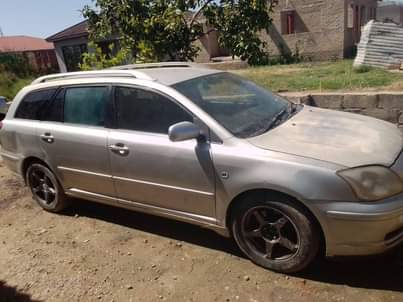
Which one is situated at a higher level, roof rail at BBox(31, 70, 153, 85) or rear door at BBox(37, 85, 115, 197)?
roof rail at BBox(31, 70, 153, 85)

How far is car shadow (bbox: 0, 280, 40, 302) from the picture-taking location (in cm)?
300

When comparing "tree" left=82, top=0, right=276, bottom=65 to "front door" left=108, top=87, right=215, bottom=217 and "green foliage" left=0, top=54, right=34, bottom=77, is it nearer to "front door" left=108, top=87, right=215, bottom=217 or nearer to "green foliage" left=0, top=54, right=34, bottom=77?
"front door" left=108, top=87, right=215, bottom=217

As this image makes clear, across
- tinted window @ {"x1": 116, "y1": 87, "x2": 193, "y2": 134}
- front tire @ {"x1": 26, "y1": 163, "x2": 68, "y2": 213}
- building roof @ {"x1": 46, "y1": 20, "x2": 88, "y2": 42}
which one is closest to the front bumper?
tinted window @ {"x1": 116, "y1": 87, "x2": 193, "y2": 134}

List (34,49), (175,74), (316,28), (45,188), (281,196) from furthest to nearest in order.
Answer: (34,49) < (316,28) < (45,188) < (175,74) < (281,196)

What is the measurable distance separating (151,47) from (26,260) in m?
4.29

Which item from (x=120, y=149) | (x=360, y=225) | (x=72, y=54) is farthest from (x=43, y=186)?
(x=72, y=54)

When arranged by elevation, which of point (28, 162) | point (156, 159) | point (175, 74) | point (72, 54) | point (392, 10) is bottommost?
point (28, 162)

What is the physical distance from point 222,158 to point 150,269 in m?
1.16

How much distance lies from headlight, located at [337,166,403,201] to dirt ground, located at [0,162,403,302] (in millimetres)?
520

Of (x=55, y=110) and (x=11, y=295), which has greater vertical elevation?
(x=55, y=110)

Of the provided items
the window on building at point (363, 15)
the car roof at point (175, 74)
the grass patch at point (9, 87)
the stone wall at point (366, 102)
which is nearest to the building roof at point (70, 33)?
the grass patch at point (9, 87)

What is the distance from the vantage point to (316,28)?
58.5ft

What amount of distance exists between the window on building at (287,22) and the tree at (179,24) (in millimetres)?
12745

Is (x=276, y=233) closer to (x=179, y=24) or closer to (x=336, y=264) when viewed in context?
(x=336, y=264)
